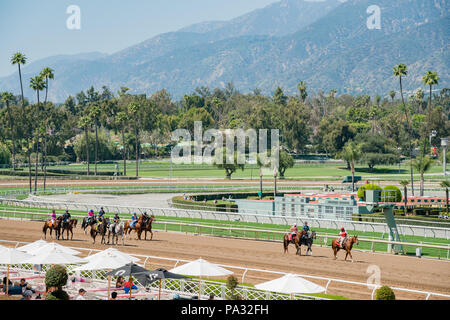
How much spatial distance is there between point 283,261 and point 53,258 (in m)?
9.48

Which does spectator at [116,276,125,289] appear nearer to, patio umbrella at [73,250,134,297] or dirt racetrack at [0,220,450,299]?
patio umbrella at [73,250,134,297]

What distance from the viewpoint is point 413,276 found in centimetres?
2094

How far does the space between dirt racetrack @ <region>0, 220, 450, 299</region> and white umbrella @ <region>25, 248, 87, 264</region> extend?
13.2ft

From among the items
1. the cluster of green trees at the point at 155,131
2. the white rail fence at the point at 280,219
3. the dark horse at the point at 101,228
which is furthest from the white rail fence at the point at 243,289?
the cluster of green trees at the point at 155,131

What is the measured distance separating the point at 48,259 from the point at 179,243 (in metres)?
11.3

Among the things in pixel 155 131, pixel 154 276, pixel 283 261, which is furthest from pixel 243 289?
pixel 155 131

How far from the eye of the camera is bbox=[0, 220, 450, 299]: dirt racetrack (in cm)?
1956

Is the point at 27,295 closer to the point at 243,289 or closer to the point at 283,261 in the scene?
the point at 243,289

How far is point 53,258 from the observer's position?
58.6 ft

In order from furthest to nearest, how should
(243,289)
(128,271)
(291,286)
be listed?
(128,271), (243,289), (291,286)

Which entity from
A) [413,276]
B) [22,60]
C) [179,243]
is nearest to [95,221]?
[179,243]

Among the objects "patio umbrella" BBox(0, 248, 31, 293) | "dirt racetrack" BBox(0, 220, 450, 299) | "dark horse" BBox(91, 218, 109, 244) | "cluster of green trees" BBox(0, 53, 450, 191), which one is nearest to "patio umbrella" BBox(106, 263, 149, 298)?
"patio umbrella" BBox(0, 248, 31, 293)

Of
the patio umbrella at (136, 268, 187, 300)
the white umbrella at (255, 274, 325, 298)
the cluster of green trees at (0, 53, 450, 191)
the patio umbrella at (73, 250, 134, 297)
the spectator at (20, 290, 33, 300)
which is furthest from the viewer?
the cluster of green trees at (0, 53, 450, 191)
